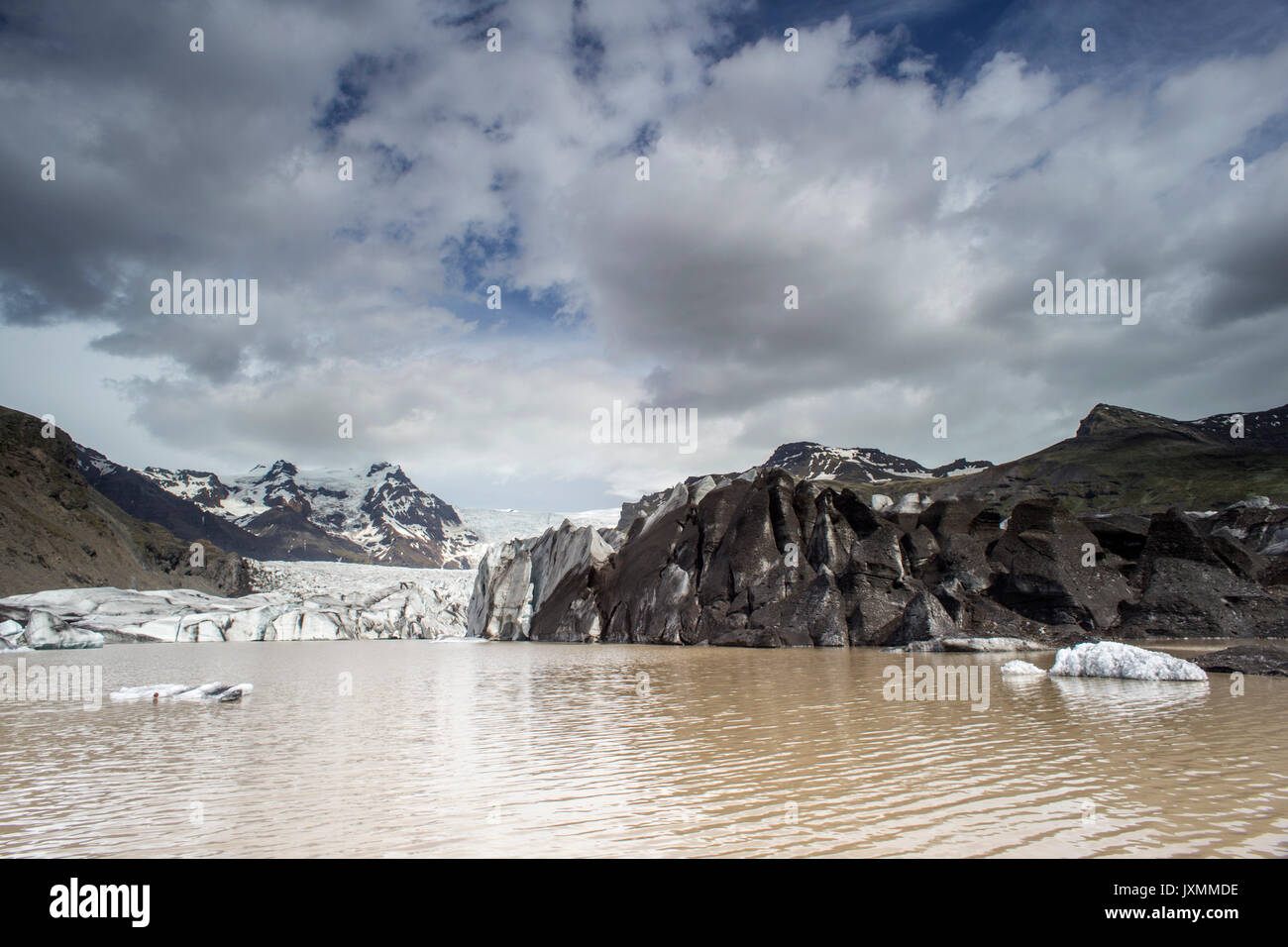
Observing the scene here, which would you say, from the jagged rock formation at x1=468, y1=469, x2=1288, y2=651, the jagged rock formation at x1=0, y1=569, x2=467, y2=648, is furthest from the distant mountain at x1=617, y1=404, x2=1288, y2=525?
the jagged rock formation at x1=468, y1=469, x2=1288, y2=651

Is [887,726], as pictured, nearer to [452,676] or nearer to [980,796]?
[980,796]

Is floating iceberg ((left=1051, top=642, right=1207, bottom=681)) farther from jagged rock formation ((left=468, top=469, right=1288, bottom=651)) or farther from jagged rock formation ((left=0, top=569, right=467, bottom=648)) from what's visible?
jagged rock formation ((left=0, top=569, right=467, bottom=648))

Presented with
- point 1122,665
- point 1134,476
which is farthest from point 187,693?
point 1134,476

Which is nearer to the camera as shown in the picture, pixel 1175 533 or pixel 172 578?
pixel 1175 533

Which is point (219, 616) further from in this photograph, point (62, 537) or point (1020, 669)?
point (1020, 669)
